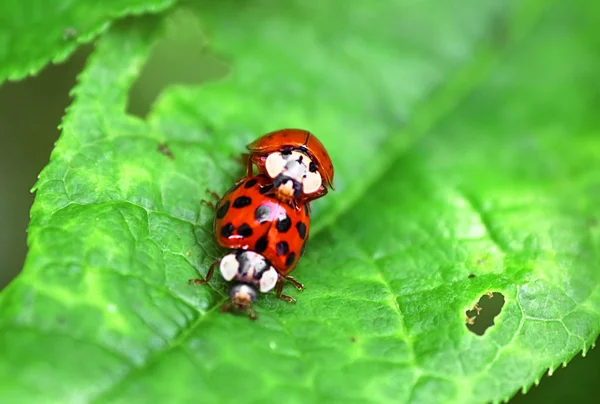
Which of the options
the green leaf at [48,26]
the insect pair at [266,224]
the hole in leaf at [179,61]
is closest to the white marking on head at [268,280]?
the insect pair at [266,224]

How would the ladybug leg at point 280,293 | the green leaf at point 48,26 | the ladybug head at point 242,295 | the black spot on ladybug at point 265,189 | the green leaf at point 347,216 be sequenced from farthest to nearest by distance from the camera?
the green leaf at point 48,26 → the black spot on ladybug at point 265,189 → the ladybug leg at point 280,293 → the ladybug head at point 242,295 → the green leaf at point 347,216

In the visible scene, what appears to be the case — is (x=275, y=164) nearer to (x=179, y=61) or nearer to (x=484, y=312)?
(x=484, y=312)

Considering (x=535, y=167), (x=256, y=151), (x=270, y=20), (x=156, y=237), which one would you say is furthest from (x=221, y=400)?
(x=270, y=20)

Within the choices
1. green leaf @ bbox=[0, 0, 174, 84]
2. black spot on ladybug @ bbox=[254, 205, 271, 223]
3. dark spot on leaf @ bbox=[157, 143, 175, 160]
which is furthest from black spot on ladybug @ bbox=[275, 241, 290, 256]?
green leaf @ bbox=[0, 0, 174, 84]

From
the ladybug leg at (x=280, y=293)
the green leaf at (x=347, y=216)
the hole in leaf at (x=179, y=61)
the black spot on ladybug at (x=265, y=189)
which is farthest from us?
the hole in leaf at (x=179, y=61)

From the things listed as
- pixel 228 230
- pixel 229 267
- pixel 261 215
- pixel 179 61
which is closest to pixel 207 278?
pixel 229 267

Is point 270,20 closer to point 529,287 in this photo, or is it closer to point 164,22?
point 164,22

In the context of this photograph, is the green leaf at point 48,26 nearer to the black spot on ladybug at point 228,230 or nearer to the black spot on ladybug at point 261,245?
the black spot on ladybug at point 228,230
